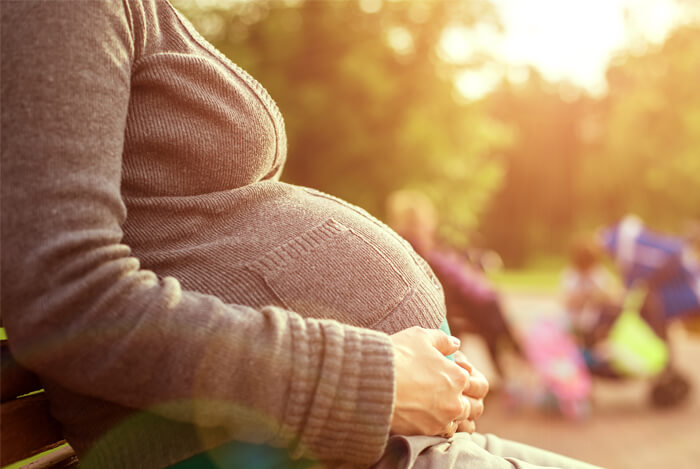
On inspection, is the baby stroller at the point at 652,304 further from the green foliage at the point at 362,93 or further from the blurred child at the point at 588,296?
the green foliage at the point at 362,93

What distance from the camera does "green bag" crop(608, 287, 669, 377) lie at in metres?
6.29

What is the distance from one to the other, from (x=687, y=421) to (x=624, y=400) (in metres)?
0.81

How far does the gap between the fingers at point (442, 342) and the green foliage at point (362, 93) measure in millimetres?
11072

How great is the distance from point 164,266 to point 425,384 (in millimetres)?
469

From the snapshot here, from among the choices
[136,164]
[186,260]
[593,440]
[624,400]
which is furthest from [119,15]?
[624,400]

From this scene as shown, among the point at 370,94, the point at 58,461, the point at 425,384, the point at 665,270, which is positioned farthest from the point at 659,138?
the point at 58,461

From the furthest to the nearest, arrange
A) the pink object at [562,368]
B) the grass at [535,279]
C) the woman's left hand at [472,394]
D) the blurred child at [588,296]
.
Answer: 1. the grass at [535,279]
2. the blurred child at [588,296]
3. the pink object at [562,368]
4. the woman's left hand at [472,394]

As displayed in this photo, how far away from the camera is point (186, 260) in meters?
1.13

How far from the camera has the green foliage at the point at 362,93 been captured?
40.6 ft

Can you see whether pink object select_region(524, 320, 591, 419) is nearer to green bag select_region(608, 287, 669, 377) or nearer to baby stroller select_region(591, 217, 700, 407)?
baby stroller select_region(591, 217, 700, 407)

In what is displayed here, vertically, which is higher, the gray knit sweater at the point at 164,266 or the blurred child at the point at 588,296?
the gray knit sweater at the point at 164,266

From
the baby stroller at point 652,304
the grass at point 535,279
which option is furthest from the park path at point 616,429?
the grass at point 535,279

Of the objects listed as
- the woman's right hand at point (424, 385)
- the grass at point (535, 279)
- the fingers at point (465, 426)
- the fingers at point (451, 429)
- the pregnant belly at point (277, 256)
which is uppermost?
the pregnant belly at point (277, 256)

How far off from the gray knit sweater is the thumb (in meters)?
0.07
